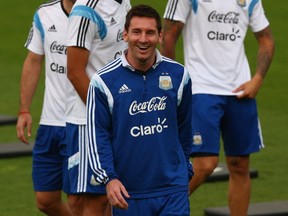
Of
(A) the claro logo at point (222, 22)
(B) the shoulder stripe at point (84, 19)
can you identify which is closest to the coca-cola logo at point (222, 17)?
(A) the claro logo at point (222, 22)

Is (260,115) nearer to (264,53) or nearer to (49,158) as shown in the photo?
(264,53)

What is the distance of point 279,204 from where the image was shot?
1238 cm

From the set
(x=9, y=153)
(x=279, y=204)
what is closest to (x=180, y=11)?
(x=279, y=204)

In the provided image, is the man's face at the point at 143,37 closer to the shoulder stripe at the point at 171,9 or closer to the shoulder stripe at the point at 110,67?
the shoulder stripe at the point at 110,67

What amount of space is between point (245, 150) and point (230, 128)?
22 centimetres

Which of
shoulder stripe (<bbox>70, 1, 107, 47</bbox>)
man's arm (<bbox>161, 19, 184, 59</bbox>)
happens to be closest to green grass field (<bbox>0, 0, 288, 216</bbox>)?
man's arm (<bbox>161, 19, 184, 59</bbox>)

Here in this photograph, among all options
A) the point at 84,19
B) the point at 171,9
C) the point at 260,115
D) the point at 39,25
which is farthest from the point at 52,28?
the point at 260,115

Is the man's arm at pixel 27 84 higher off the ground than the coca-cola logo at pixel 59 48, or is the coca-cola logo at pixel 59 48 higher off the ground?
the coca-cola logo at pixel 59 48

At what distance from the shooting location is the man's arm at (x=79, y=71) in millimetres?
9812

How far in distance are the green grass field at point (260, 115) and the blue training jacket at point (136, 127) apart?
361 cm

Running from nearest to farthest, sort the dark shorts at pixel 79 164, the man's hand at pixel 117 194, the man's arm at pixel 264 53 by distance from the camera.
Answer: the man's hand at pixel 117 194, the dark shorts at pixel 79 164, the man's arm at pixel 264 53

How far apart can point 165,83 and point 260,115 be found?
8.88 meters

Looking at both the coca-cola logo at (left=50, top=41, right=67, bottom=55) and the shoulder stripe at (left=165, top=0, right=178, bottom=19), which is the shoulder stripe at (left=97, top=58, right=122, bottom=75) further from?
the shoulder stripe at (left=165, top=0, right=178, bottom=19)

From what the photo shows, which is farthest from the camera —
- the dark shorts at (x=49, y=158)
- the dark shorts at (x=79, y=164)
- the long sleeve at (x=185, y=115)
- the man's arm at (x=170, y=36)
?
the man's arm at (x=170, y=36)
